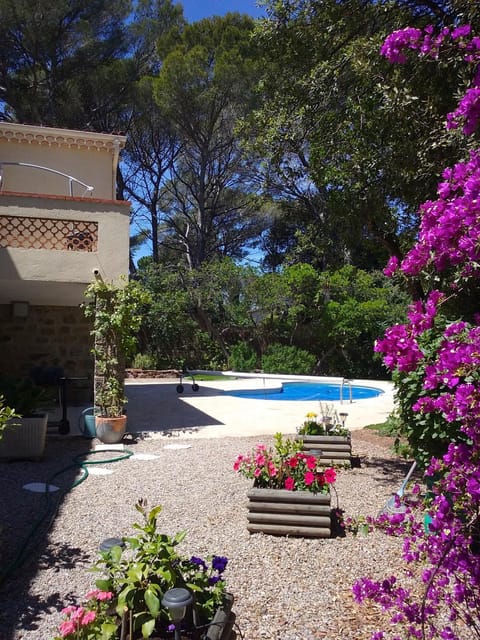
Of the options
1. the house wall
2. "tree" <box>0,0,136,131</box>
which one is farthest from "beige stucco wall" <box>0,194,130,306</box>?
"tree" <box>0,0,136,131</box>

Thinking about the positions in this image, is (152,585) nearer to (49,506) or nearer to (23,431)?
(49,506)

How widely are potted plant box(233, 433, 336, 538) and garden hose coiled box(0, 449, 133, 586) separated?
1.69 m

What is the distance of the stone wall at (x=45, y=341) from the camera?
12.2 meters

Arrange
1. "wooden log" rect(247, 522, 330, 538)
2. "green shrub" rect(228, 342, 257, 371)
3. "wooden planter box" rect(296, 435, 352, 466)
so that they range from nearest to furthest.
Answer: "wooden log" rect(247, 522, 330, 538) < "wooden planter box" rect(296, 435, 352, 466) < "green shrub" rect(228, 342, 257, 371)

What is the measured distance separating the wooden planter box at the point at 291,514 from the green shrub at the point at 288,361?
1557 centimetres

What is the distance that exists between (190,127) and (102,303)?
17817 millimetres

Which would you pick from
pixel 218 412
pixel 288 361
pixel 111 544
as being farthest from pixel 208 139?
pixel 111 544

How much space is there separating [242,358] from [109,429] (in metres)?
13.2

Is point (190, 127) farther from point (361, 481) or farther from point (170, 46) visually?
point (361, 481)

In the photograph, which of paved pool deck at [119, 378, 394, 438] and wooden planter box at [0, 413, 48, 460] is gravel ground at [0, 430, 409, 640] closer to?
wooden planter box at [0, 413, 48, 460]

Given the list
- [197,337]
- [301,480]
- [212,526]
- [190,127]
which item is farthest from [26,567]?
[190,127]

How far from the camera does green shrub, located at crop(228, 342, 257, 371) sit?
20.6 meters

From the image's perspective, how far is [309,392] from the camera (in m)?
16.9

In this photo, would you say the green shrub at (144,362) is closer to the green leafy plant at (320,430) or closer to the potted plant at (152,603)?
the green leafy plant at (320,430)
